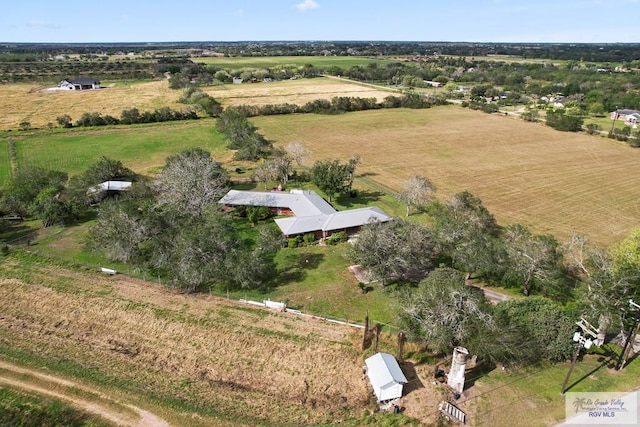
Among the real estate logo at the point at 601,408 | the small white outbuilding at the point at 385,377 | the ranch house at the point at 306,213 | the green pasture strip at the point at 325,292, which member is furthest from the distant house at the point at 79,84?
the real estate logo at the point at 601,408

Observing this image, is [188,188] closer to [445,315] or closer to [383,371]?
[383,371]

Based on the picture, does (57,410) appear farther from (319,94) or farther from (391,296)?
(319,94)

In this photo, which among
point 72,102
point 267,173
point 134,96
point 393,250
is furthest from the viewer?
point 134,96

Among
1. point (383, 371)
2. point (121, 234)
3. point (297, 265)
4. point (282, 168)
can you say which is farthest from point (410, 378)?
point (282, 168)

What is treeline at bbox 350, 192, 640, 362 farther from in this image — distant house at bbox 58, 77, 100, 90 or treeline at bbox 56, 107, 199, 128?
distant house at bbox 58, 77, 100, 90

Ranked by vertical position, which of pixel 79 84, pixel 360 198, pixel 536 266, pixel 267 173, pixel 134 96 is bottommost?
pixel 360 198

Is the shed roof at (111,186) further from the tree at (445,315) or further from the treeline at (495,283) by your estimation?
the tree at (445,315)
